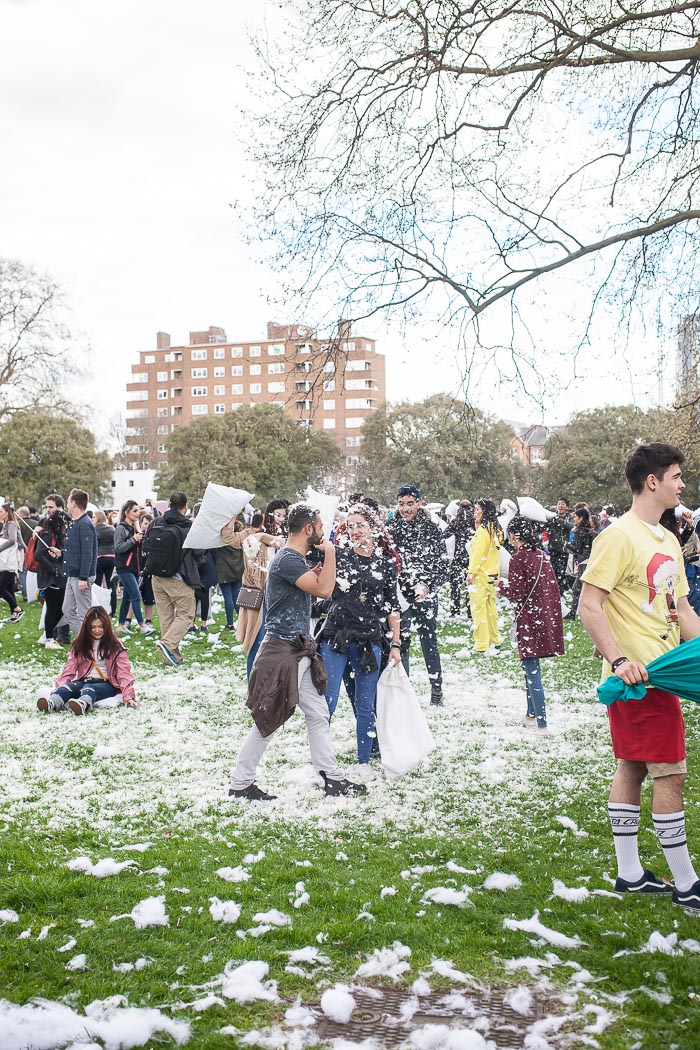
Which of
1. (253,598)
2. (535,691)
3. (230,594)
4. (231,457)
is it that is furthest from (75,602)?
(231,457)

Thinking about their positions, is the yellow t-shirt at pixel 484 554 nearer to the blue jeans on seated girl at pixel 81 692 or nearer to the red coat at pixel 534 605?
the red coat at pixel 534 605

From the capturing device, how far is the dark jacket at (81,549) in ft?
38.1

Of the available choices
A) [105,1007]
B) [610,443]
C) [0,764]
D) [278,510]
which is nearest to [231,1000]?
[105,1007]

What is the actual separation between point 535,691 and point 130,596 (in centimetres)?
781

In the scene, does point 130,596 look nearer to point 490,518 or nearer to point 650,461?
point 490,518

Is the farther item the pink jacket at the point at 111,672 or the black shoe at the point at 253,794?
Result: the pink jacket at the point at 111,672

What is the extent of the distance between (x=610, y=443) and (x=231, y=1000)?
4387 cm

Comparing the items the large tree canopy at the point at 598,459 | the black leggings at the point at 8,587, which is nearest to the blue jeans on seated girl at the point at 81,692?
the black leggings at the point at 8,587

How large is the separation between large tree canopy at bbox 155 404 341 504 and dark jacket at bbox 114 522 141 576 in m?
35.8

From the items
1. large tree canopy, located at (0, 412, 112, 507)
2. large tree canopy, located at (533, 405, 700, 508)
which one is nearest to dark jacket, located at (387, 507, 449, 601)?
large tree canopy, located at (533, 405, 700, 508)

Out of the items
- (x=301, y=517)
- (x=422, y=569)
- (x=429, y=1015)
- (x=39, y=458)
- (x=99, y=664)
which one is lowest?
(x=429, y=1015)

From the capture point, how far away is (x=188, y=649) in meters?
12.5

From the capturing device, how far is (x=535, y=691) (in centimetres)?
795

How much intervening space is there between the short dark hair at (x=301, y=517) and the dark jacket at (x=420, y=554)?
2.90m
